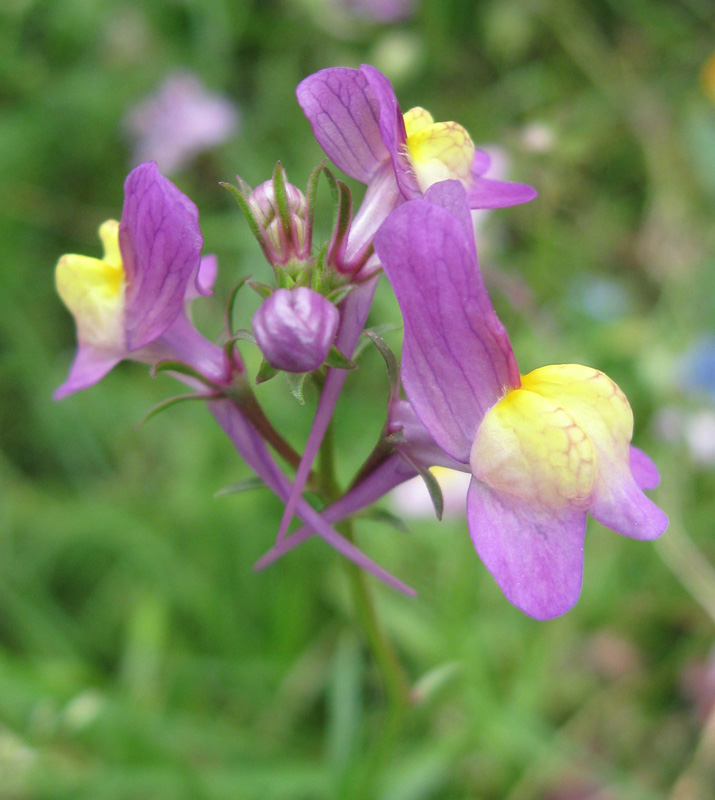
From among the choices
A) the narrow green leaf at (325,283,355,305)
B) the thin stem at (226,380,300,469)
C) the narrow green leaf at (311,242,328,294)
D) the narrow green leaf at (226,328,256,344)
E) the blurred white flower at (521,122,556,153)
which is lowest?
the blurred white flower at (521,122,556,153)

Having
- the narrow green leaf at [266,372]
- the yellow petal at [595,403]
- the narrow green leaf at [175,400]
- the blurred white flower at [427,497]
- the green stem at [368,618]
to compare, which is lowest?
the blurred white flower at [427,497]

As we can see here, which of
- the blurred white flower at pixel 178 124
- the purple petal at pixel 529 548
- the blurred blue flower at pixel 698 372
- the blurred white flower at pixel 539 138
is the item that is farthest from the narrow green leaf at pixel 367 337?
the blurred white flower at pixel 178 124

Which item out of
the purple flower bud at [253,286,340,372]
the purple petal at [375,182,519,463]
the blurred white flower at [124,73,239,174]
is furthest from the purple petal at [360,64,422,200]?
Result: the blurred white flower at [124,73,239,174]

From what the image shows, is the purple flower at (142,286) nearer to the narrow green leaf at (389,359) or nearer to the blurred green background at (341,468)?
the narrow green leaf at (389,359)

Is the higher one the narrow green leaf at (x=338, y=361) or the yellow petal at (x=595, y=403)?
the narrow green leaf at (x=338, y=361)

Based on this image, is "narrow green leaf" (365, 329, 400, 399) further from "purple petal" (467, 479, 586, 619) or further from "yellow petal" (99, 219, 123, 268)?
"yellow petal" (99, 219, 123, 268)

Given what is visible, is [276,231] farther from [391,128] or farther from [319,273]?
[391,128]

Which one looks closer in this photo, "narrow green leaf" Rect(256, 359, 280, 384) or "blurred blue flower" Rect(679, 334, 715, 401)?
"narrow green leaf" Rect(256, 359, 280, 384)

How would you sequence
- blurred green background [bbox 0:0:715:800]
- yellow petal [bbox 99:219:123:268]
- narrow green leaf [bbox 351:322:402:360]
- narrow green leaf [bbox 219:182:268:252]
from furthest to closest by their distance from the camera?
blurred green background [bbox 0:0:715:800], yellow petal [bbox 99:219:123:268], narrow green leaf [bbox 351:322:402:360], narrow green leaf [bbox 219:182:268:252]
